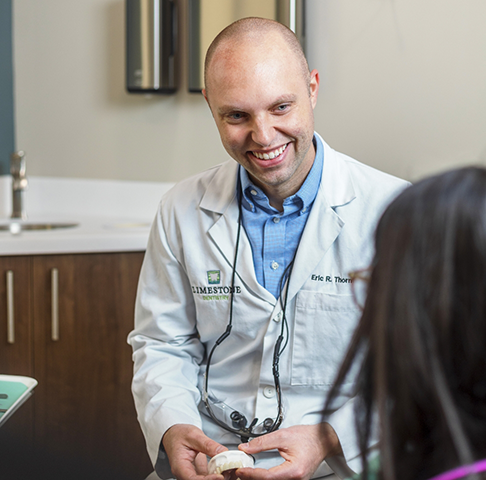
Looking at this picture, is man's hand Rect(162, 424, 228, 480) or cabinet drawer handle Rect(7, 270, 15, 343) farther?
cabinet drawer handle Rect(7, 270, 15, 343)

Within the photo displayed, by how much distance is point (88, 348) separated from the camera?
79.8 inches

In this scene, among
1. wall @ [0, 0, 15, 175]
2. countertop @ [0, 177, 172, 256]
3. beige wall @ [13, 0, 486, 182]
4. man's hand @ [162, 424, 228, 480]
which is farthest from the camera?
wall @ [0, 0, 15, 175]

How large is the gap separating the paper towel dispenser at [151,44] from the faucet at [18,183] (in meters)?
0.59

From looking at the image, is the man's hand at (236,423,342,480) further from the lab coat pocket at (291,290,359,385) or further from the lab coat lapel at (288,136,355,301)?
the lab coat lapel at (288,136,355,301)

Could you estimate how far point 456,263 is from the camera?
50 cm

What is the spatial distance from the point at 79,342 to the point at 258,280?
1001 mm

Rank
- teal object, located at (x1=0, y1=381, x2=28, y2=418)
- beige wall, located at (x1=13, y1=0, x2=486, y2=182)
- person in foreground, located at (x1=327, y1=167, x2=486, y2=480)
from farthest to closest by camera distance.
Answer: beige wall, located at (x1=13, y1=0, x2=486, y2=182)
teal object, located at (x1=0, y1=381, x2=28, y2=418)
person in foreground, located at (x1=327, y1=167, x2=486, y2=480)

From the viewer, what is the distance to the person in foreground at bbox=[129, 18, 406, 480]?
116 cm

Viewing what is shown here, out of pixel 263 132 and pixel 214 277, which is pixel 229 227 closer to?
pixel 214 277

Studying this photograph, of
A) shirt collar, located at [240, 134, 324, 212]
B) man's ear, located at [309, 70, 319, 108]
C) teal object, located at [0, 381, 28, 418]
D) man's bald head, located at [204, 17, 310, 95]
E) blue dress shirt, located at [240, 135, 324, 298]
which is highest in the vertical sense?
man's bald head, located at [204, 17, 310, 95]

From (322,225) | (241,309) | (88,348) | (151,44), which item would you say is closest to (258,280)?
(241,309)

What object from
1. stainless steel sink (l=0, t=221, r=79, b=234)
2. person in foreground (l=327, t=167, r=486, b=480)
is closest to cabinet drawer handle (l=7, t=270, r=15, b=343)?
stainless steel sink (l=0, t=221, r=79, b=234)

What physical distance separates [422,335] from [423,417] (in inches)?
3.3

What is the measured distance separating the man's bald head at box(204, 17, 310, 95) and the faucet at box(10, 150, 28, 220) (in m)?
1.53
